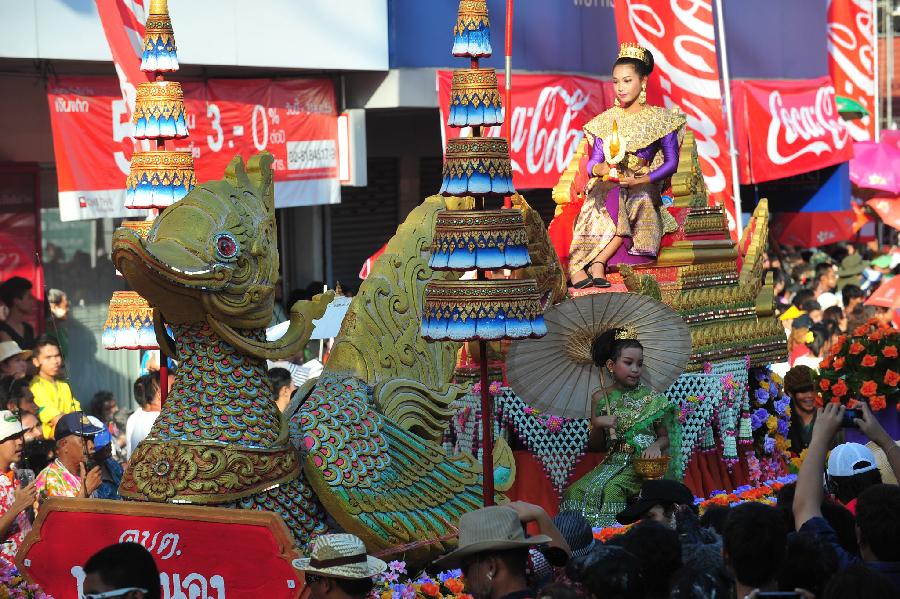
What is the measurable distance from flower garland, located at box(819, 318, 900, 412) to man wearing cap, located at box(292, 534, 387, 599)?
489 cm

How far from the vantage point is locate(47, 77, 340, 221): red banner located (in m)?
12.4

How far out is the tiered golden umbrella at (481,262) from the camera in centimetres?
641

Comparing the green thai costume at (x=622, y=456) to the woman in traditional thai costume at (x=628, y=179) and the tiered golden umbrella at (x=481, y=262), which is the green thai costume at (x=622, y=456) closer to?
the tiered golden umbrella at (x=481, y=262)

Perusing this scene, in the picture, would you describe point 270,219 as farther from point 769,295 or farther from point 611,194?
point 769,295

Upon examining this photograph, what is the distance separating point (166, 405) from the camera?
5891 millimetres

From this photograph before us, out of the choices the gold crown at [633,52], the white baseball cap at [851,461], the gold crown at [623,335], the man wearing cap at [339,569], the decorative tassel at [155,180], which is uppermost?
the gold crown at [633,52]

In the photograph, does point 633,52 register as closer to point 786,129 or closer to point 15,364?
point 15,364

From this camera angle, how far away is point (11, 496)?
6918 millimetres

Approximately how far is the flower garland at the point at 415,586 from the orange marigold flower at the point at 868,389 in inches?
145

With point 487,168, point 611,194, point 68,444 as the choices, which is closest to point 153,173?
point 68,444

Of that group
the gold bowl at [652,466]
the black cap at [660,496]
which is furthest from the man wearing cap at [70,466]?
the gold bowl at [652,466]

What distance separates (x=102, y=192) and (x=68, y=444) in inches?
214

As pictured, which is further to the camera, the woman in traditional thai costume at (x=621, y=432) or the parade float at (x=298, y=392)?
the woman in traditional thai costume at (x=621, y=432)

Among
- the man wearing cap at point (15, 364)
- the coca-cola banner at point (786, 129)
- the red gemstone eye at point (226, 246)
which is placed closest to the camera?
the red gemstone eye at point (226, 246)
